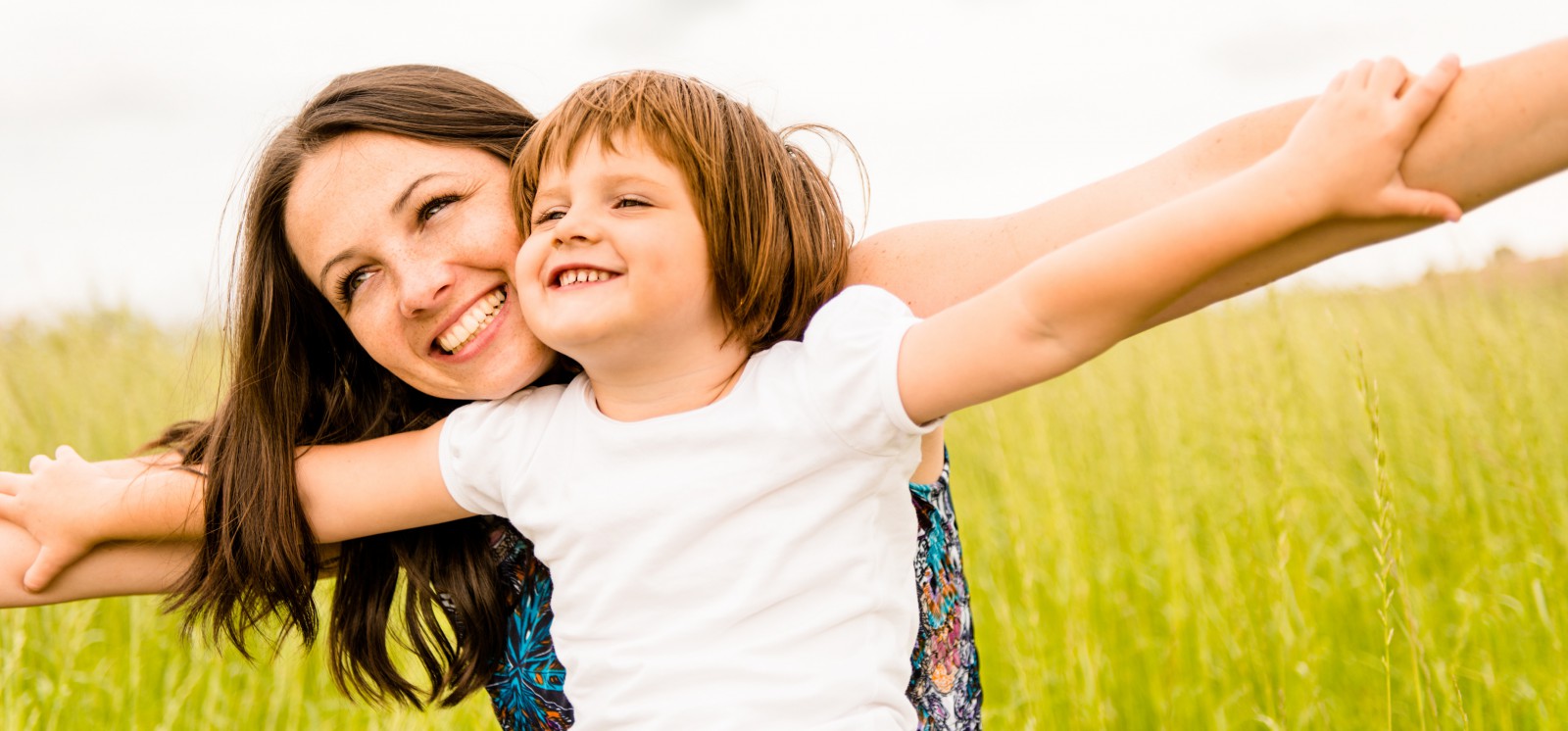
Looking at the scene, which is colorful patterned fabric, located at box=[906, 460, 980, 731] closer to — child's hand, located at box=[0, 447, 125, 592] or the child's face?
the child's face

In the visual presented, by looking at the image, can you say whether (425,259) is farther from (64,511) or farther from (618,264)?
(64,511)

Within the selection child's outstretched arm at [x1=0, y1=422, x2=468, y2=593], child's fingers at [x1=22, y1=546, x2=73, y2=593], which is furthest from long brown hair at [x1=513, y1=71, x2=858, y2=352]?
child's fingers at [x1=22, y1=546, x2=73, y2=593]

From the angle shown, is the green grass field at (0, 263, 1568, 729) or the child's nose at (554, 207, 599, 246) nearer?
the child's nose at (554, 207, 599, 246)

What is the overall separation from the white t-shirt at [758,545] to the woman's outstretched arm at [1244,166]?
174 millimetres

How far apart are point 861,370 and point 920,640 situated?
602 millimetres

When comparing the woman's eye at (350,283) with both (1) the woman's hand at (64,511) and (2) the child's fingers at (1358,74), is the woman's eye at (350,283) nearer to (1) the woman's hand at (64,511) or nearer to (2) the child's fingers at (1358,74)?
(1) the woman's hand at (64,511)

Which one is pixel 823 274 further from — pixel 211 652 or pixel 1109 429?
pixel 1109 429

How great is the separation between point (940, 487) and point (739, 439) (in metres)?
0.50

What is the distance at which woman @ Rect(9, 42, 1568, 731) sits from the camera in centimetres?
130

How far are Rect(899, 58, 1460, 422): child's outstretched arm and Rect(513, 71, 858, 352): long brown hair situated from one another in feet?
1.51

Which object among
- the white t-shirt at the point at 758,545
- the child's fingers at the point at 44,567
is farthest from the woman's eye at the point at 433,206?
the child's fingers at the point at 44,567

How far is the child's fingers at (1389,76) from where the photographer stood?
1.07 metres

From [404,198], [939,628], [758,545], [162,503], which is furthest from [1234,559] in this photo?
[162,503]

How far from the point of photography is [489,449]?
1.56 m
